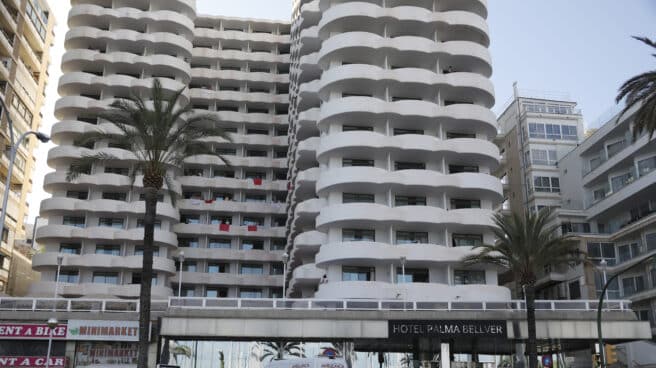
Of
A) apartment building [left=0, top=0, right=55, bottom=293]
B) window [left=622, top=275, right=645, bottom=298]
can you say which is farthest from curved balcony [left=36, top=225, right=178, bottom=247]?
window [left=622, top=275, right=645, bottom=298]

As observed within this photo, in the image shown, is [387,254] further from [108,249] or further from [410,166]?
[108,249]

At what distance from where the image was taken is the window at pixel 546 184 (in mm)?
74750

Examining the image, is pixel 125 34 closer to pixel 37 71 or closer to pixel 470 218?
pixel 37 71

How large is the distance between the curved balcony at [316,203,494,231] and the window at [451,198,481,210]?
2.55 m

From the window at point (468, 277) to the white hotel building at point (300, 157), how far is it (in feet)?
0.60

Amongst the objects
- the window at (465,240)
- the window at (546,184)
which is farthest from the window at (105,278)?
the window at (546,184)

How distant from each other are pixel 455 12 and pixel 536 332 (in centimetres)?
3268

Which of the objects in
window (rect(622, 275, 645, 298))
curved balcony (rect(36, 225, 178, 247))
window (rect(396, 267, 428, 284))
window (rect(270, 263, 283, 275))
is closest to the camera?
window (rect(396, 267, 428, 284))

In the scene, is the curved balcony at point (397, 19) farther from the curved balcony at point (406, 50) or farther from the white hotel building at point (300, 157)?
the curved balcony at point (406, 50)

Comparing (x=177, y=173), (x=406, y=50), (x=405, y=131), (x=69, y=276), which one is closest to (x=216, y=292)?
(x=177, y=173)

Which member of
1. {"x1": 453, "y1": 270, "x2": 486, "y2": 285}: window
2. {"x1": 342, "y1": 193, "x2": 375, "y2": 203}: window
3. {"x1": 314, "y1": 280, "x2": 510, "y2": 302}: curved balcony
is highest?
{"x1": 342, "y1": 193, "x2": 375, "y2": 203}: window

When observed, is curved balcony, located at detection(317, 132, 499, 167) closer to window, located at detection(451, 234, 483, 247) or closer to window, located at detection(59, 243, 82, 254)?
window, located at detection(451, 234, 483, 247)

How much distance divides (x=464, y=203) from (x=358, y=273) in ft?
39.9

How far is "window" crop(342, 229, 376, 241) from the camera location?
188 ft
